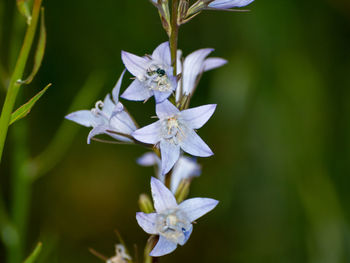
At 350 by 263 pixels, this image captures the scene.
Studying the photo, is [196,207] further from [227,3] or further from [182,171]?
[227,3]

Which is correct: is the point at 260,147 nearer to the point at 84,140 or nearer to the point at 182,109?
the point at 84,140

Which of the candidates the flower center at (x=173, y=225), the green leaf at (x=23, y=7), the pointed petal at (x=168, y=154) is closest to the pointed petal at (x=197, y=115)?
the pointed petal at (x=168, y=154)

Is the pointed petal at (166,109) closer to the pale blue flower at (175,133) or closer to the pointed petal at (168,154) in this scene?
the pale blue flower at (175,133)

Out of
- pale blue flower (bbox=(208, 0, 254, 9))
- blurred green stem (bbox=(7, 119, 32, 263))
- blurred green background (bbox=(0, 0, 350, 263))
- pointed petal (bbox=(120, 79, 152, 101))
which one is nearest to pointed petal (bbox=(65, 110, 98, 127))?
pointed petal (bbox=(120, 79, 152, 101))

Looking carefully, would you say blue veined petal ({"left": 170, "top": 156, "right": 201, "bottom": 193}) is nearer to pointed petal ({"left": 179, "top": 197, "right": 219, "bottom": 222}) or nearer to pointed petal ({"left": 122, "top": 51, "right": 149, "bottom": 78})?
pointed petal ({"left": 179, "top": 197, "right": 219, "bottom": 222})

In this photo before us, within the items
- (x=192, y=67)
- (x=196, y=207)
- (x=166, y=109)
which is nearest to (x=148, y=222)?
(x=196, y=207)

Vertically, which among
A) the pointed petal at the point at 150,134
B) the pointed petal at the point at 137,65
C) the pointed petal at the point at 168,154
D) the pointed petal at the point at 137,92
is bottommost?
the pointed petal at the point at 168,154
